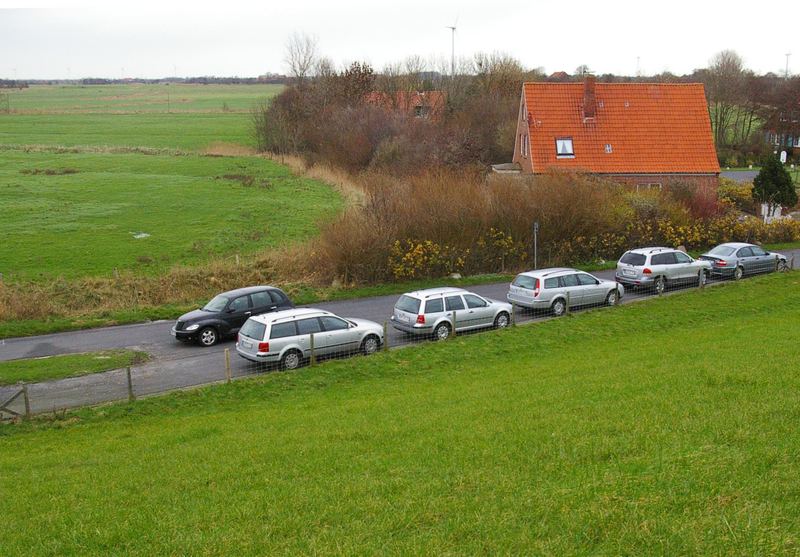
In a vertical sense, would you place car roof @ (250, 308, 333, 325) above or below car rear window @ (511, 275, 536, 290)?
above

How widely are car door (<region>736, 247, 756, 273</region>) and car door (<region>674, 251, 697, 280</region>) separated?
278cm

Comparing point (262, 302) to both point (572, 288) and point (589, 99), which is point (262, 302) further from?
point (589, 99)

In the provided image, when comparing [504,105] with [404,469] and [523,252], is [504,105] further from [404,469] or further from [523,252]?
[404,469]

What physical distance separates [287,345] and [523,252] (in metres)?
16.3

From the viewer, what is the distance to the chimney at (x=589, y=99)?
152 feet

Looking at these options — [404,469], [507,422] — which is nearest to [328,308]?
[507,422]

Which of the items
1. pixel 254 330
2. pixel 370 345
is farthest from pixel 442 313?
pixel 254 330

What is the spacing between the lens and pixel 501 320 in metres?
23.1

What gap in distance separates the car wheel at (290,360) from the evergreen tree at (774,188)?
3383cm

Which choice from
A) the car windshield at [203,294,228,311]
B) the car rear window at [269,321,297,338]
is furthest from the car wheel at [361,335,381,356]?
the car windshield at [203,294,228,311]

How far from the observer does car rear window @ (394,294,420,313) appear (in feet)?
71.7

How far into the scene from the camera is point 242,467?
1108cm

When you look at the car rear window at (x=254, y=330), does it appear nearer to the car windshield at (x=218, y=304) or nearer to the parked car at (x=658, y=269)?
the car windshield at (x=218, y=304)

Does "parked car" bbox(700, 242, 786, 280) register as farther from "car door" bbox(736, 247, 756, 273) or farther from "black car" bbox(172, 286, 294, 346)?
"black car" bbox(172, 286, 294, 346)
